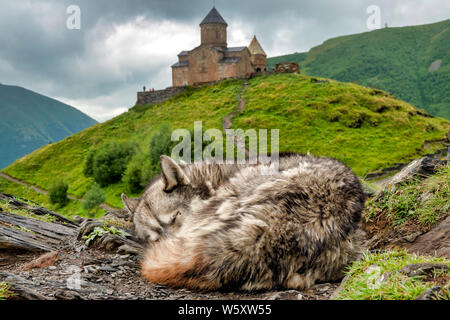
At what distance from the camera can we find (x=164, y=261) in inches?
145

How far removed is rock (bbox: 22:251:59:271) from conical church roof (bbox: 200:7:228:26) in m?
94.8

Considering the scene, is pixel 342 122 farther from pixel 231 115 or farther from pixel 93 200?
pixel 93 200

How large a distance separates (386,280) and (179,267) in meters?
1.96

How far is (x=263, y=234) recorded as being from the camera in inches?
138

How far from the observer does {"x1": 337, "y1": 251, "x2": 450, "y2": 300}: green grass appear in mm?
2643

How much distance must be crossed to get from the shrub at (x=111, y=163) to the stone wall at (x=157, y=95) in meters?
28.6

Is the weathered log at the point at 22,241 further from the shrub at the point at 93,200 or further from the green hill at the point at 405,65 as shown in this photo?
the green hill at the point at 405,65

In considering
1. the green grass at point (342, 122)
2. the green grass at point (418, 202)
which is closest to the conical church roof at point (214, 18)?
the green grass at point (342, 122)

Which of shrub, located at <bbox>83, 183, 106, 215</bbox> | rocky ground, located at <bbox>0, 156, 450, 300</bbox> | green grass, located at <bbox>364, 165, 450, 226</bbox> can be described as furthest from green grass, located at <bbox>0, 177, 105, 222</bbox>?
green grass, located at <bbox>364, 165, 450, 226</bbox>

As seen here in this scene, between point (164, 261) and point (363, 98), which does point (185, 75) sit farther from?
point (164, 261)

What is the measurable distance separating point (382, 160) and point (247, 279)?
4391 cm

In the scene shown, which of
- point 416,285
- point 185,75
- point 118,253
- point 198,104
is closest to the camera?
point 416,285
